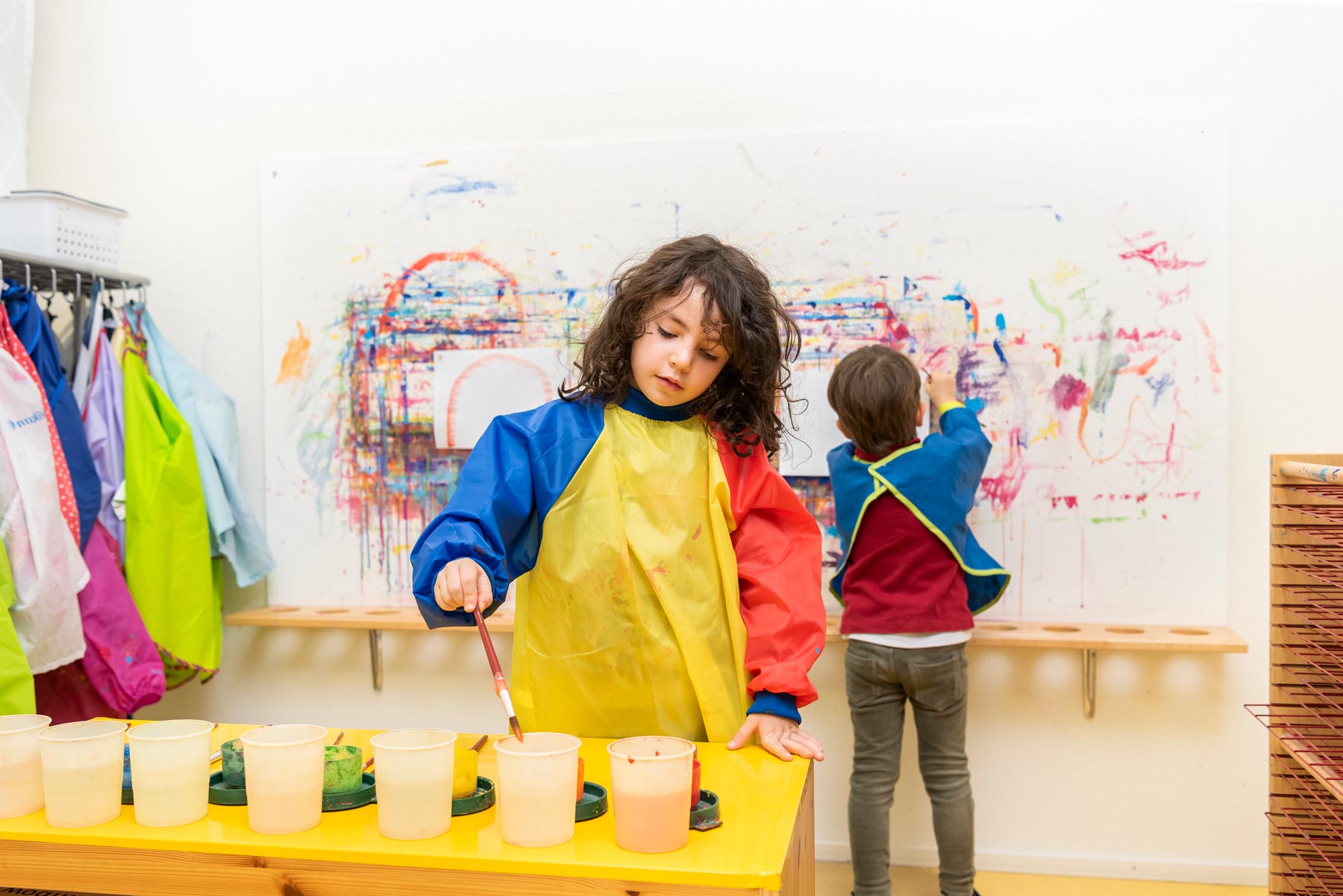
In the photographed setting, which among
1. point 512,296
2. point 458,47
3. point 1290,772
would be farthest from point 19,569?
point 1290,772

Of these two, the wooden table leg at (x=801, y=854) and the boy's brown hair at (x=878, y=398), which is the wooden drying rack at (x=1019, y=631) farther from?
the wooden table leg at (x=801, y=854)

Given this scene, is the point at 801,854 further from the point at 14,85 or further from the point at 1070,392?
the point at 14,85

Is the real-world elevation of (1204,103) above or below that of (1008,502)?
above

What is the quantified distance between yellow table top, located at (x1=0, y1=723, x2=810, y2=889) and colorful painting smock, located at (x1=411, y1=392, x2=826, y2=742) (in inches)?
14.2

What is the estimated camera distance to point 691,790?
1.00 m

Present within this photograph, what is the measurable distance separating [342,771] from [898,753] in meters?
1.54

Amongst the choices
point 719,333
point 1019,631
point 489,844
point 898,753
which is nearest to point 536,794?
point 489,844

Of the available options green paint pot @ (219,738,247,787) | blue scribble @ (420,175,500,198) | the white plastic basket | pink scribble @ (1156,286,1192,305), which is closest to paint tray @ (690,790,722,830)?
green paint pot @ (219,738,247,787)

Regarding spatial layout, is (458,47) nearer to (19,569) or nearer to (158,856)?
(19,569)

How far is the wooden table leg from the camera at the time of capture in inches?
42.1

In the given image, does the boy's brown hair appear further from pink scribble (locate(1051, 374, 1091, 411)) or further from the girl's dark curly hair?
the girl's dark curly hair

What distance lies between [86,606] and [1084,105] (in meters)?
2.50

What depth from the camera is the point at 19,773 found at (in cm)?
104

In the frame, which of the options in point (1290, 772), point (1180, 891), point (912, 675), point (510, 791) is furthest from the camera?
point (1180, 891)
